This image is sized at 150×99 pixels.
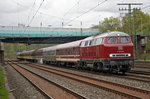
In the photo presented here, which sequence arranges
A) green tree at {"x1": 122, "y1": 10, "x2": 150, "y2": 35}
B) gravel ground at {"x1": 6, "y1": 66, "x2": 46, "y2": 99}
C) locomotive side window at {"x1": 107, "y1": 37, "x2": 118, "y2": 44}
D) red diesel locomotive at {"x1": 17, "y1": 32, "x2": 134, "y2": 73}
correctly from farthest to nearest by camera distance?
1. green tree at {"x1": 122, "y1": 10, "x2": 150, "y2": 35}
2. locomotive side window at {"x1": 107, "y1": 37, "x2": 118, "y2": 44}
3. red diesel locomotive at {"x1": 17, "y1": 32, "x2": 134, "y2": 73}
4. gravel ground at {"x1": 6, "y1": 66, "x2": 46, "y2": 99}

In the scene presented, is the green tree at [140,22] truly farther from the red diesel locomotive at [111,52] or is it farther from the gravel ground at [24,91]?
the gravel ground at [24,91]

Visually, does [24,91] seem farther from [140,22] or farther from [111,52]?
[140,22]

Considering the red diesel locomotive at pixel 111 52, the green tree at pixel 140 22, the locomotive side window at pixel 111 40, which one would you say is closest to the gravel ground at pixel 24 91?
the red diesel locomotive at pixel 111 52

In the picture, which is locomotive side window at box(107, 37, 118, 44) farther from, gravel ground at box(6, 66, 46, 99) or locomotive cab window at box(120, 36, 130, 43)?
gravel ground at box(6, 66, 46, 99)

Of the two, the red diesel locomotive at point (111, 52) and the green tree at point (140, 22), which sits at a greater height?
the green tree at point (140, 22)

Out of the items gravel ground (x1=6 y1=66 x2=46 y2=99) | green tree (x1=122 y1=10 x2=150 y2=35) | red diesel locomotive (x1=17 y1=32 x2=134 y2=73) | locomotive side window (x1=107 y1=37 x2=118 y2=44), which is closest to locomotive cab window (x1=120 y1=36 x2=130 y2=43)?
red diesel locomotive (x1=17 y1=32 x2=134 y2=73)

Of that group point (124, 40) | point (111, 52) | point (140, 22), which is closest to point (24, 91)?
point (111, 52)

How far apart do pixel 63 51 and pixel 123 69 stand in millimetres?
16962

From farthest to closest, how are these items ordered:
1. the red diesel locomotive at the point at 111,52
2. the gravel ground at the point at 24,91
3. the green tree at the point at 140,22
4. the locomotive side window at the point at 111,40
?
the green tree at the point at 140,22, the locomotive side window at the point at 111,40, the red diesel locomotive at the point at 111,52, the gravel ground at the point at 24,91

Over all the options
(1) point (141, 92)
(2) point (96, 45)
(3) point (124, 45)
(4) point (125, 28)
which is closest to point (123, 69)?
(3) point (124, 45)

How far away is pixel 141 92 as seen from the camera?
10.9 metres

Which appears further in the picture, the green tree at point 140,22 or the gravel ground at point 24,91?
the green tree at point 140,22

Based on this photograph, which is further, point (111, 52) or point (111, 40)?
point (111, 40)

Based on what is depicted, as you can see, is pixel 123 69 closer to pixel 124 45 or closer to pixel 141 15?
pixel 124 45
